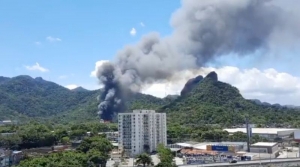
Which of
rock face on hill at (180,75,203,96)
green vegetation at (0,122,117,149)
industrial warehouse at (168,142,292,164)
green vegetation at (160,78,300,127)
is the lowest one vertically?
industrial warehouse at (168,142,292,164)

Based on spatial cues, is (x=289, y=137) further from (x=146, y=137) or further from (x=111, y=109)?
(x=111, y=109)

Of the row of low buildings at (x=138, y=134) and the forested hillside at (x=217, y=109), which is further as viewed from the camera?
the forested hillside at (x=217, y=109)

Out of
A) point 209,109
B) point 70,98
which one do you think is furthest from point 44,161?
point 70,98

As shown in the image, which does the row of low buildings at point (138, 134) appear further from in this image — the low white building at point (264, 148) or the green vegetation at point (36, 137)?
the green vegetation at point (36, 137)

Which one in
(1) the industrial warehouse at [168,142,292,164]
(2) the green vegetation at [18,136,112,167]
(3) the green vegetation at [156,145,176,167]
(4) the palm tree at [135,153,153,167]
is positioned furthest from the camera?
(1) the industrial warehouse at [168,142,292,164]

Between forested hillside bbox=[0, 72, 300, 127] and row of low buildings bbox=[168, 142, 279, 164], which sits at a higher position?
forested hillside bbox=[0, 72, 300, 127]

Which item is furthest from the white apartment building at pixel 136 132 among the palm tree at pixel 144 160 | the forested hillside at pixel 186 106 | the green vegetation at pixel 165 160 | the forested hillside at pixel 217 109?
the forested hillside at pixel 217 109

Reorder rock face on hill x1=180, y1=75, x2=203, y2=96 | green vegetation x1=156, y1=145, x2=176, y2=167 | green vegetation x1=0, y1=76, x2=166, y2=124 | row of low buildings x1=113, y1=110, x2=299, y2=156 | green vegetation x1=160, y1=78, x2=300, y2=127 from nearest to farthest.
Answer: green vegetation x1=156, y1=145, x2=176, y2=167
row of low buildings x1=113, y1=110, x2=299, y2=156
green vegetation x1=160, y1=78, x2=300, y2=127
green vegetation x1=0, y1=76, x2=166, y2=124
rock face on hill x1=180, y1=75, x2=203, y2=96

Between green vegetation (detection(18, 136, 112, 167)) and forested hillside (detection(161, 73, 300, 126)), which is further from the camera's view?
forested hillside (detection(161, 73, 300, 126))

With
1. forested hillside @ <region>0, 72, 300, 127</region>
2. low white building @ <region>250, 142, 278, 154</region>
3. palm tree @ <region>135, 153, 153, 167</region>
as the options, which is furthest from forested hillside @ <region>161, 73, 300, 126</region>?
palm tree @ <region>135, 153, 153, 167</region>

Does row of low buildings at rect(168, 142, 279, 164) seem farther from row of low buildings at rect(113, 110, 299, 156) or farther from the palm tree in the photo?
the palm tree

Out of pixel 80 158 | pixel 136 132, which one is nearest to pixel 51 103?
pixel 136 132
